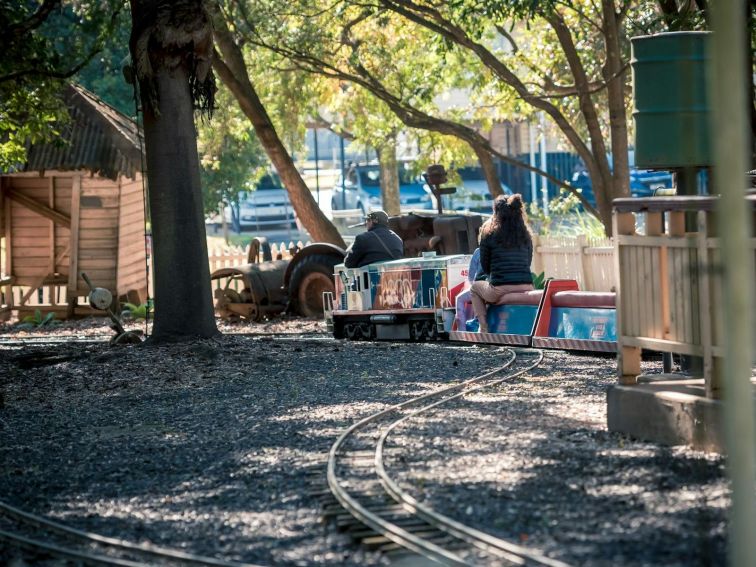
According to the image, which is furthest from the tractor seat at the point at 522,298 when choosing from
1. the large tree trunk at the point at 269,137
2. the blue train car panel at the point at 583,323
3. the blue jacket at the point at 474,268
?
the large tree trunk at the point at 269,137

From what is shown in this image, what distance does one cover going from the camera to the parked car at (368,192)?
177 feet

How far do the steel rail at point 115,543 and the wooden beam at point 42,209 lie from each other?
19564mm

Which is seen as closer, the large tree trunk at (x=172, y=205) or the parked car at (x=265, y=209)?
the large tree trunk at (x=172, y=205)


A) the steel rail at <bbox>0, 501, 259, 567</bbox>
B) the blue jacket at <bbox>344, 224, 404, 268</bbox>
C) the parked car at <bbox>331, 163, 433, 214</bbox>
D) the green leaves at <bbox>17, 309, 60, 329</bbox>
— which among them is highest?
the parked car at <bbox>331, 163, 433, 214</bbox>

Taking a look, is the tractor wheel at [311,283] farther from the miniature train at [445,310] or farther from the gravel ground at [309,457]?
the gravel ground at [309,457]

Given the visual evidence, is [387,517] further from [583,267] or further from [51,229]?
[51,229]

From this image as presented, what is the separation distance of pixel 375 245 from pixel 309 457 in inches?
374

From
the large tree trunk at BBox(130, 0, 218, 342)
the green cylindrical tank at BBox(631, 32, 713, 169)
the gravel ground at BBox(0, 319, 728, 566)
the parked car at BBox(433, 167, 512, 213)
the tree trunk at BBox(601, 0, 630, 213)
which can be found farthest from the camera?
the parked car at BBox(433, 167, 512, 213)

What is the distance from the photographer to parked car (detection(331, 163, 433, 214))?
53.9 meters

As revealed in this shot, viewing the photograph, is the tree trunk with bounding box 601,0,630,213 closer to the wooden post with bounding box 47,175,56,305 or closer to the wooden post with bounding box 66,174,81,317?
the wooden post with bounding box 66,174,81,317

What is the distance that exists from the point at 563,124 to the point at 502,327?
28.7ft

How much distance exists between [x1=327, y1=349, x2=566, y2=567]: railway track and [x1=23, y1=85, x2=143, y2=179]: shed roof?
654 inches

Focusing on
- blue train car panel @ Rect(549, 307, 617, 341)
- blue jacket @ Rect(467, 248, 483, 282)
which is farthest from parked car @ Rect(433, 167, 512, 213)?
blue train car panel @ Rect(549, 307, 617, 341)

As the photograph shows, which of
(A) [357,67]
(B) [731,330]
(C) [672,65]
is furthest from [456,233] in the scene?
(B) [731,330]
